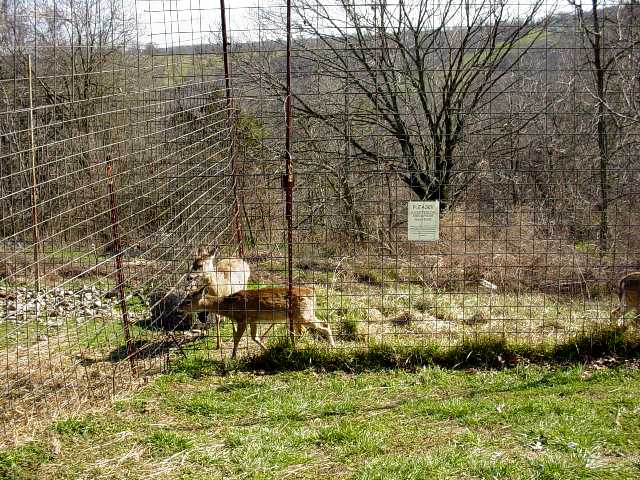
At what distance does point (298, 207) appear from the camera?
10.3 meters

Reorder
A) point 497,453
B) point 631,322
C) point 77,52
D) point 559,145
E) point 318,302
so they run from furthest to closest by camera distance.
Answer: point 77,52 < point 559,145 < point 318,302 < point 631,322 < point 497,453

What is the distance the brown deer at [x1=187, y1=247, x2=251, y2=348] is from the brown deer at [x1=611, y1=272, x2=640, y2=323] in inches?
194

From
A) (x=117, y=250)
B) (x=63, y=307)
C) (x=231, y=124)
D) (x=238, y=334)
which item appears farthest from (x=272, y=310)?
(x=63, y=307)

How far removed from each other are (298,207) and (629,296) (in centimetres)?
490

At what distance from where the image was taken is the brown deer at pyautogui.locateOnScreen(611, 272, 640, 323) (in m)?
8.16

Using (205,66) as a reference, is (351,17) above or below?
above

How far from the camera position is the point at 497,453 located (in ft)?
16.4

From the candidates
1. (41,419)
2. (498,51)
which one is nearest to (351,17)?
(498,51)

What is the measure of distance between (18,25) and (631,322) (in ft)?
41.0

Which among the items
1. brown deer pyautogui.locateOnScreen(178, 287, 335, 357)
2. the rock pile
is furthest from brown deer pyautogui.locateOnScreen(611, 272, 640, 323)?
the rock pile

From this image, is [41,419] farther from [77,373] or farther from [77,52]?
[77,52]

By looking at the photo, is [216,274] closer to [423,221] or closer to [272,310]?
[272,310]

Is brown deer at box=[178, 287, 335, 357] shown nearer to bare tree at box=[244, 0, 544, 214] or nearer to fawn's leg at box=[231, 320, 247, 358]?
fawn's leg at box=[231, 320, 247, 358]

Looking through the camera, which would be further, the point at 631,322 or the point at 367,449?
the point at 631,322
